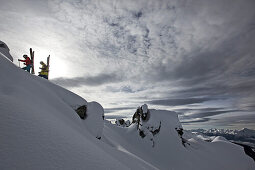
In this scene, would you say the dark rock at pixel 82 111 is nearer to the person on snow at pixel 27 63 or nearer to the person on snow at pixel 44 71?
the person on snow at pixel 44 71

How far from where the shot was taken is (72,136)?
470cm

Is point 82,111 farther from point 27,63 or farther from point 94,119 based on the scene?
point 27,63

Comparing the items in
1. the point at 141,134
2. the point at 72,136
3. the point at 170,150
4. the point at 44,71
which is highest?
the point at 44,71

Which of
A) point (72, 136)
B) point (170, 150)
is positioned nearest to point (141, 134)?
point (170, 150)

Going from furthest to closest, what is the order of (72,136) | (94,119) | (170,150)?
(170,150) → (94,119) → (72,136)

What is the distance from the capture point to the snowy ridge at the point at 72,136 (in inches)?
115

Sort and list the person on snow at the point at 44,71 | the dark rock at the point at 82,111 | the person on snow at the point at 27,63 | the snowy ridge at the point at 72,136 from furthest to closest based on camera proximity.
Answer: the person on snow at the point at 44,71 < the person on snow at the point at 27,63 < the dark rock at the point at 82,111 < the snowy ridge at the point at 72,136

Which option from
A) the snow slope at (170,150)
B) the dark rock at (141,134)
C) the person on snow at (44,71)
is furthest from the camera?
the dark rock at (141,134)

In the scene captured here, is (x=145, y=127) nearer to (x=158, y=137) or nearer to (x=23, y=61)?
(x=158, y=137)

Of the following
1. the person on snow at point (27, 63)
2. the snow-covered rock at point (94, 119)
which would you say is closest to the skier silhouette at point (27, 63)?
the person on snow at point (27, 63)

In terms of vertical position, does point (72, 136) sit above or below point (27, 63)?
below

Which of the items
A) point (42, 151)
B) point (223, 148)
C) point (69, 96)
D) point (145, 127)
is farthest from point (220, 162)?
point (42, 151)

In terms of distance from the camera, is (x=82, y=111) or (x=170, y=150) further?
(x=170, y=150)

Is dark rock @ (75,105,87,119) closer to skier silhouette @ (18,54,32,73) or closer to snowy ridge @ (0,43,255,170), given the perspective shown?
snowy ridge @ (0,43,255,170)
